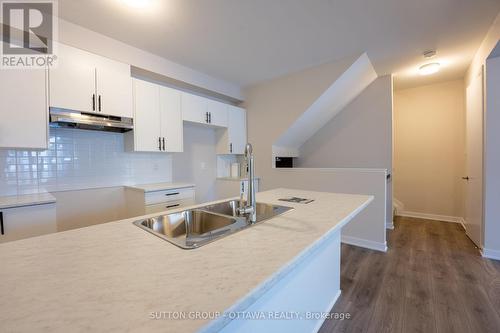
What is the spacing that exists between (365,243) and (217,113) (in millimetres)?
2837

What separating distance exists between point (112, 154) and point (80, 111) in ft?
2.22

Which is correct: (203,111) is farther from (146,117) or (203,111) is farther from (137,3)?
(137,3)

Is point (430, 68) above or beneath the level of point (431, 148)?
above

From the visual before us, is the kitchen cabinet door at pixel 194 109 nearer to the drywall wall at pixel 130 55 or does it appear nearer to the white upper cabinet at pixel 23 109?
the drywall wall at pixel 130 55

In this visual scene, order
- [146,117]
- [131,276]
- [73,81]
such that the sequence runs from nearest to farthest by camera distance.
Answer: [131,276] < [73,81] < [146,117]

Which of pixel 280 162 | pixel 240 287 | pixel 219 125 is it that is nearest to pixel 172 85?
pixel 219 125

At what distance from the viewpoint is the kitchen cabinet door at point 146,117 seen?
102 inches

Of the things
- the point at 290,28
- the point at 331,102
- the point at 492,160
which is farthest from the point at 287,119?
the point at 492,160

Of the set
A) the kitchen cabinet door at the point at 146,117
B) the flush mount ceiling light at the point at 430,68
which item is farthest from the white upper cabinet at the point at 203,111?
the flush mount ceiling light at the point at 430,68

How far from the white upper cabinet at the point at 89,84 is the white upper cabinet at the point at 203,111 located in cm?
76

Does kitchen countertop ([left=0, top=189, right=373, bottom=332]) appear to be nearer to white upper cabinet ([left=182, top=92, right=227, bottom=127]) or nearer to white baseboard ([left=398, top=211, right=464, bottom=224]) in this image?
white upper cabinet ([left=182, top=92, right=227, bottom=127])

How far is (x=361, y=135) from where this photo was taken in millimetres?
3914

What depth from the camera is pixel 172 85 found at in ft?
10.8

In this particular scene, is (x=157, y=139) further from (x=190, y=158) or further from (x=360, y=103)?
(x=360, y=103)
